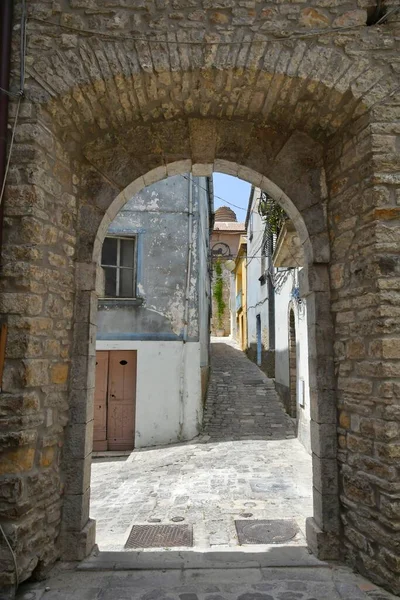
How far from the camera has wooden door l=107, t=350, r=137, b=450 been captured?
7.91m

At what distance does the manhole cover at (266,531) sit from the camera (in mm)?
3584

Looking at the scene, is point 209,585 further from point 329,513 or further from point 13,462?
point 13,462

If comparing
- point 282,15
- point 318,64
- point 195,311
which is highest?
point 282,15

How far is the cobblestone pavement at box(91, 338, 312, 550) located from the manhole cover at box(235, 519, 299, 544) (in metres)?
0.07

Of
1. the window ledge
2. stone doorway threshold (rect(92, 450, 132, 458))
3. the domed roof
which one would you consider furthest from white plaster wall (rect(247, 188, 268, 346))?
the domed roof

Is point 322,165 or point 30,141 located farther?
point 322,165

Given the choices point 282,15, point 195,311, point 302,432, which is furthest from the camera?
point 195,311

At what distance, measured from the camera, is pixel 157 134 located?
3.61 metres

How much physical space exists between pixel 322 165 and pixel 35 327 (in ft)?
8.49

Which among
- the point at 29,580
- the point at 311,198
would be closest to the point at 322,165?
the point at 311,198

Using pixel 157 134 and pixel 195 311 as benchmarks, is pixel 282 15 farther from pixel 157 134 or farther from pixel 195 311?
pixel 195 311

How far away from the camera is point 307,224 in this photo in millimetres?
3488

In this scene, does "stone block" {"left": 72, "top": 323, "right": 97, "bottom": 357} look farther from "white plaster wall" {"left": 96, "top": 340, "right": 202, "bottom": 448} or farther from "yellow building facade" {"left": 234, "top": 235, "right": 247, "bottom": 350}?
"yellow building facade" {"left": 234, "top": 235, "right": 247, "bottom": 350}

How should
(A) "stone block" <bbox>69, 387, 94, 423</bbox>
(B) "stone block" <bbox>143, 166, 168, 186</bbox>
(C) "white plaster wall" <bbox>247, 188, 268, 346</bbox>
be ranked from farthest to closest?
(C) "white plaster wall" <bbox>247, 188, 268, 346</bbox>
(B) "stone block" <bbox>143, 166, 168, 186</bbox>
(A) "stone block" <bbox>69, 387, 94, 423</bbox>
